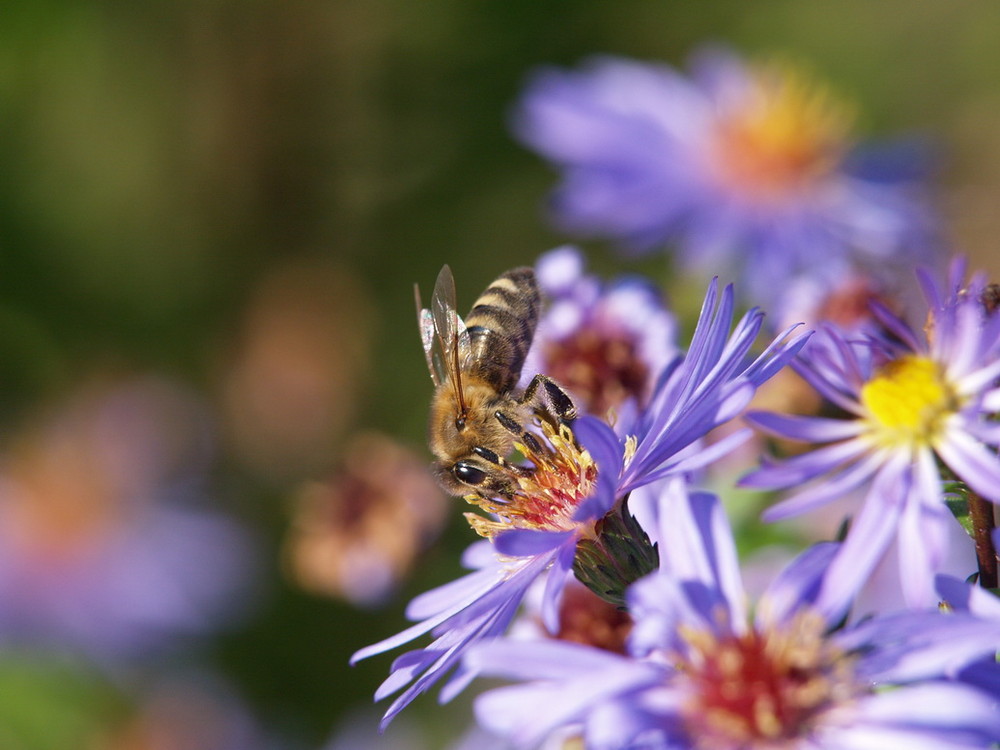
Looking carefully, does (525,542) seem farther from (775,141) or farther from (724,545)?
(775,141)

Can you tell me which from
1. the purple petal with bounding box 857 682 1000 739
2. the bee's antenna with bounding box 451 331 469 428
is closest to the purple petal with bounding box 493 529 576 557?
the purple petal with bounding box 857 682 1000 739

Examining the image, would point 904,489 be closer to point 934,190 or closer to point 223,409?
point 934,190

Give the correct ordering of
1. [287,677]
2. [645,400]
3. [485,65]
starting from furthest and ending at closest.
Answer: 1. [485,65]
2. [287,677]
3. [645,400]

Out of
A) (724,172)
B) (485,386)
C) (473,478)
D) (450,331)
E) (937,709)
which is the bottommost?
(937,709)

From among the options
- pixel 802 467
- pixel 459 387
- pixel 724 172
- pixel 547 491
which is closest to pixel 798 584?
pixel 802 467

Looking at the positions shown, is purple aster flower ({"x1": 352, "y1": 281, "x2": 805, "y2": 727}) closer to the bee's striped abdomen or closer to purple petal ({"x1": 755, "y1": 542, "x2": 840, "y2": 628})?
purple petal ({"x1": 755, "y1": 542, "x2": 840, "y2": 628})

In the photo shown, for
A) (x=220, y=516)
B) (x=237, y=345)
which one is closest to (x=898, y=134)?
(x=237, y=345)
